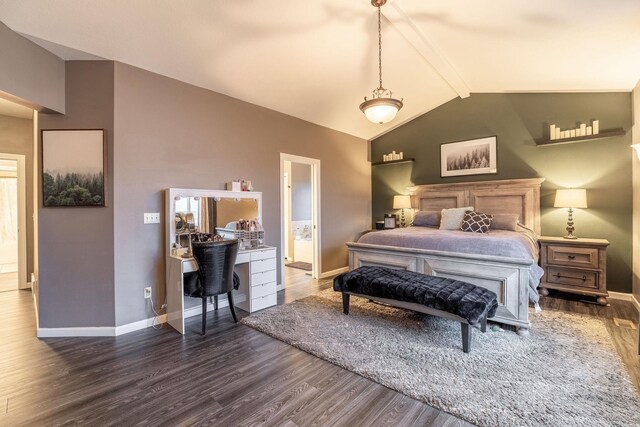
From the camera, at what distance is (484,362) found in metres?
2.29

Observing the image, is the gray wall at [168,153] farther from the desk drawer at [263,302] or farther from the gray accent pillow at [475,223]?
the gray accent pillow at [475,223]

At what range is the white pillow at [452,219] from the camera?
4434 mm

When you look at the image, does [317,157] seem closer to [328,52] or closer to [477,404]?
[328,52]

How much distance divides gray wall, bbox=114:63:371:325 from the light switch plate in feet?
0.15

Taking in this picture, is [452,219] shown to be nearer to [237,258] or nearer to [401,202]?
[401,202]

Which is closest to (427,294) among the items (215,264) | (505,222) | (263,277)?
(263,277)

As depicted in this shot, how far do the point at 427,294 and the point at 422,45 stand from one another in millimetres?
2824

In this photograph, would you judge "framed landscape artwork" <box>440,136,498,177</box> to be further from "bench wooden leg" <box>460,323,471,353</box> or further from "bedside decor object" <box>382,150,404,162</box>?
"bench wooden leg" <box>460,323,471,353</box>

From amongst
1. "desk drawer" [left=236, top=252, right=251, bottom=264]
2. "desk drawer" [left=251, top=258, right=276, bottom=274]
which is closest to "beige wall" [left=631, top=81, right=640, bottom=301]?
"desk drawer" [left=251, top=258, right=276, bottom=274]

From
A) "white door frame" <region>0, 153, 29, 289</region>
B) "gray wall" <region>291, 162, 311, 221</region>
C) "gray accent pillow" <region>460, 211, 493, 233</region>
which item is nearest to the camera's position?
"gray accent pillow" <region>460, 211, 493, 233</region>

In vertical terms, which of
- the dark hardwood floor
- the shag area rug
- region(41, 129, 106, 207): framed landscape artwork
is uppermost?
region(41, 129, 106, 207): framed landscape artwork

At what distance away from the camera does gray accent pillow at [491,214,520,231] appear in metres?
4.23

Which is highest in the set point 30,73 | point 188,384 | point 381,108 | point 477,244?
point 30,73

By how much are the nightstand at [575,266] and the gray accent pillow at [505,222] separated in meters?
0.37
